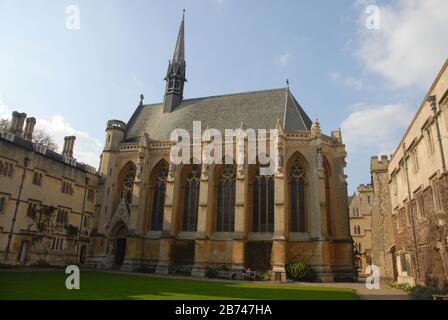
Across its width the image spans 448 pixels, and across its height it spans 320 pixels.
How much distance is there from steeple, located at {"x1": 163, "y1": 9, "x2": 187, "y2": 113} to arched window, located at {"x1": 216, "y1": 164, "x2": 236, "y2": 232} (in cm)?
1293

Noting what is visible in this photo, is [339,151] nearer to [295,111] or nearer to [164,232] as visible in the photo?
[295,111]

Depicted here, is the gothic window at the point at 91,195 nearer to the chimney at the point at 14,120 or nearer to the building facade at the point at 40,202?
the building facade at the point at 40,202

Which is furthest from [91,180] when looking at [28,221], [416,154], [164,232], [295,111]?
[416,154]

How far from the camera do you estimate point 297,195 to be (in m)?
29.1

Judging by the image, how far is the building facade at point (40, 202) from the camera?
26.1 m

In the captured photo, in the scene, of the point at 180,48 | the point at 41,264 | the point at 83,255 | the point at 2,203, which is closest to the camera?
the point at 2,203

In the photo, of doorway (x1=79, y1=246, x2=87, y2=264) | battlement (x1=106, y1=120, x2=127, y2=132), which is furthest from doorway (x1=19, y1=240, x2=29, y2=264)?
battlement (x1=106, y1=120, x2=127, y2=132)

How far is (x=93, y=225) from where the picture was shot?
3372cm

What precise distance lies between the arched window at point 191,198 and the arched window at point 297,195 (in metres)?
8.79

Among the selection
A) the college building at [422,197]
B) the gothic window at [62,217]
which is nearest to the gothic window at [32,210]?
the gothic window at [62,217]

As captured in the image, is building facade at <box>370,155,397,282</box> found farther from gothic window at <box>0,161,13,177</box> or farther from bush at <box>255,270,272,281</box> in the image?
gothic window at <box>0,161,13,177</box>

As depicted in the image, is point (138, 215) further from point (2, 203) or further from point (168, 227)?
point (2, 203)

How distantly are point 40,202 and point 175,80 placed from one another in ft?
68.1

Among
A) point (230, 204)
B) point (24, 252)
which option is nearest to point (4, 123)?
point (24, 252)
